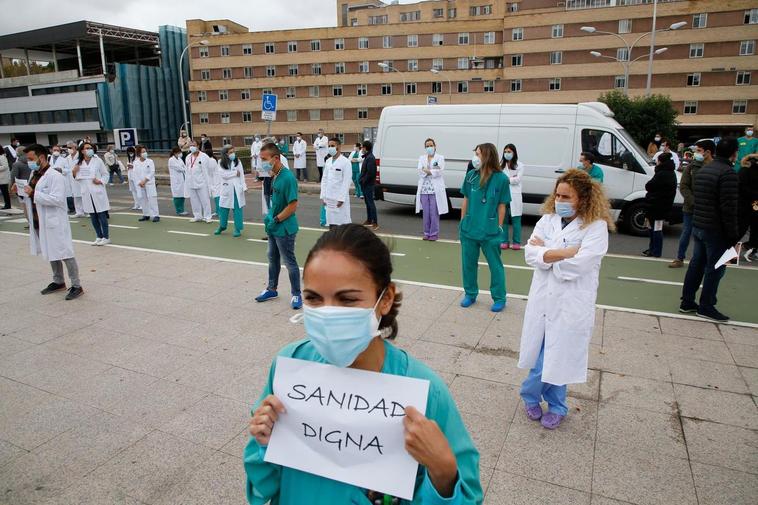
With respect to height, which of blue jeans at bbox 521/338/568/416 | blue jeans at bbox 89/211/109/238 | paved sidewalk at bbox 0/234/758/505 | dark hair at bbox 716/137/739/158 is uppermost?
dark hair at bbox 716/137/739/158

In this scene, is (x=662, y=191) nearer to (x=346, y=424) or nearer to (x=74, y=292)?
(x=346, y=424)

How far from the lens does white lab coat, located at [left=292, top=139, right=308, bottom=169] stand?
22000 mm

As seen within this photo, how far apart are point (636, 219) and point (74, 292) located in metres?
10.6

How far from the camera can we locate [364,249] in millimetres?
1573

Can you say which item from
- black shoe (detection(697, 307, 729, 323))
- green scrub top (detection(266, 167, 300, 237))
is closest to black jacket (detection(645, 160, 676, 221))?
black shoe (detection(697, 307, 729, 323))

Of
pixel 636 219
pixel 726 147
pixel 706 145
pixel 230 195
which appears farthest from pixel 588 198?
pixel 230 195

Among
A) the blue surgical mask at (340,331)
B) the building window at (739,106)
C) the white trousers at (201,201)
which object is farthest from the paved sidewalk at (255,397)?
the building window at (739,106)

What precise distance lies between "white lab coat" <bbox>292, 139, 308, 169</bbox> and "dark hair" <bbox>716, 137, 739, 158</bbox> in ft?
58.1

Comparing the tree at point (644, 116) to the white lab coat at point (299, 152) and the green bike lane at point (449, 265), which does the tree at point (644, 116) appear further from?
the green bike lane at point (449, 265)

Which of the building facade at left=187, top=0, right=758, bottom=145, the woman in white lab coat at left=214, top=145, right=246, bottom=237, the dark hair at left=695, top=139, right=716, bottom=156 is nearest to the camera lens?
the dark hair at left=695, top=139, right=716, bottom=156

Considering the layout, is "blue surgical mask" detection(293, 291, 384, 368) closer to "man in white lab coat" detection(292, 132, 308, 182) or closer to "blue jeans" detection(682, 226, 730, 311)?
"blue jeans" detection(682, 226, 730, 311)

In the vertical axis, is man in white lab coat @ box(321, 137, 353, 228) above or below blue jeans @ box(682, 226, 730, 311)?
above

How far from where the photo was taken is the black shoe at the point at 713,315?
601cm

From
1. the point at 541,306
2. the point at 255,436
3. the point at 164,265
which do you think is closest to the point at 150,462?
the point at 255,436
